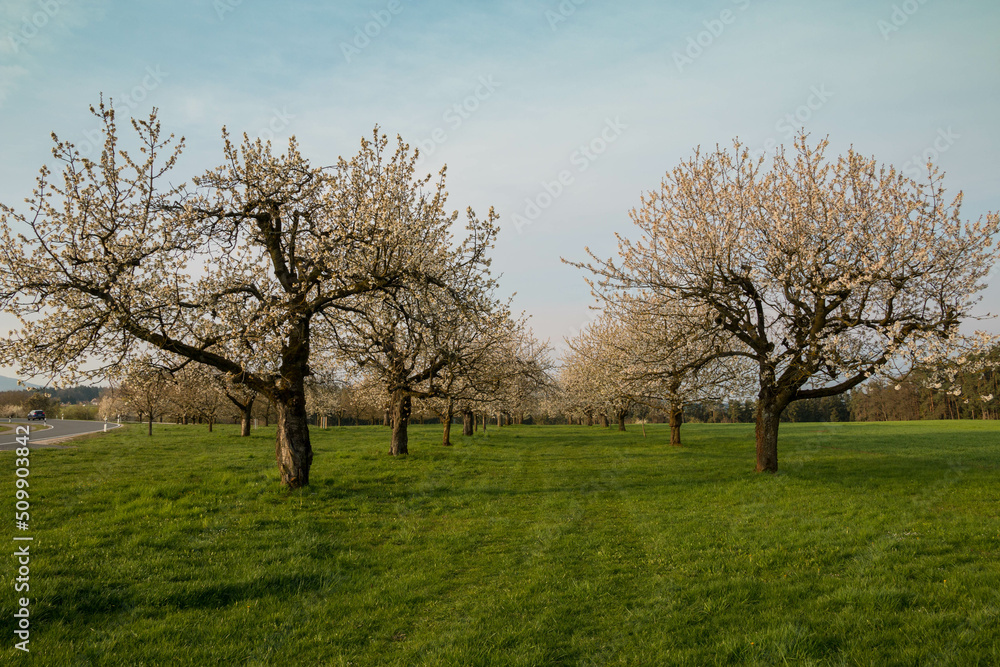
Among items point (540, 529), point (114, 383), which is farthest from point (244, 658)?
point (114, 383)

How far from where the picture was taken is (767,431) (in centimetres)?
1942

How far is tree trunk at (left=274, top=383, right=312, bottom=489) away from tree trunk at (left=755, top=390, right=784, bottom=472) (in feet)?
54.7

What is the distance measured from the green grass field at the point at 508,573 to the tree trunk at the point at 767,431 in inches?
81.0

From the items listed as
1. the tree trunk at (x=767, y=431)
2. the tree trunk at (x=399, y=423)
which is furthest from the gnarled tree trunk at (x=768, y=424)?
the tree trunk at (x=399, y=423)

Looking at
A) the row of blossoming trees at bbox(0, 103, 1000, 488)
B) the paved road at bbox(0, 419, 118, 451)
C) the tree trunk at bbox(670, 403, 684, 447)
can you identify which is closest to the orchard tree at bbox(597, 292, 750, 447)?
the row of blossoming trees at bbox(0, 103, 1000, 488)

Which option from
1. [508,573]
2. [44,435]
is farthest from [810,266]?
[44,435]

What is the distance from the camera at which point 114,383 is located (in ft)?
45.8

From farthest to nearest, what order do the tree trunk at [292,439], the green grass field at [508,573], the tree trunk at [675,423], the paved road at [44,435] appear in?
the tree trunk at [675,423]
the paved road at [44,435]
the tree trunk at [292,439]
the green grass field at [508,573]

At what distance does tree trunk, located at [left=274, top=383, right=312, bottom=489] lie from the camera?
15773mm

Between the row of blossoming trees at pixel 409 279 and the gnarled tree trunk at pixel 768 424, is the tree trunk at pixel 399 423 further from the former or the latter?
the gnarled tree trunk at pixel 768 424

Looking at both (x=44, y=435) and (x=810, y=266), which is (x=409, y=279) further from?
(x=44, y=435)

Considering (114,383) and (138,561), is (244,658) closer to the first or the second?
(138,561)

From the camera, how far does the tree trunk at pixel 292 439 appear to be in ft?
51.8

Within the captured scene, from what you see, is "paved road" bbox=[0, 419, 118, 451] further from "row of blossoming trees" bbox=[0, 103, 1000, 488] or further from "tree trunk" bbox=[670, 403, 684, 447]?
"tree trunk" bbox=[670, 403, 684, 447]
